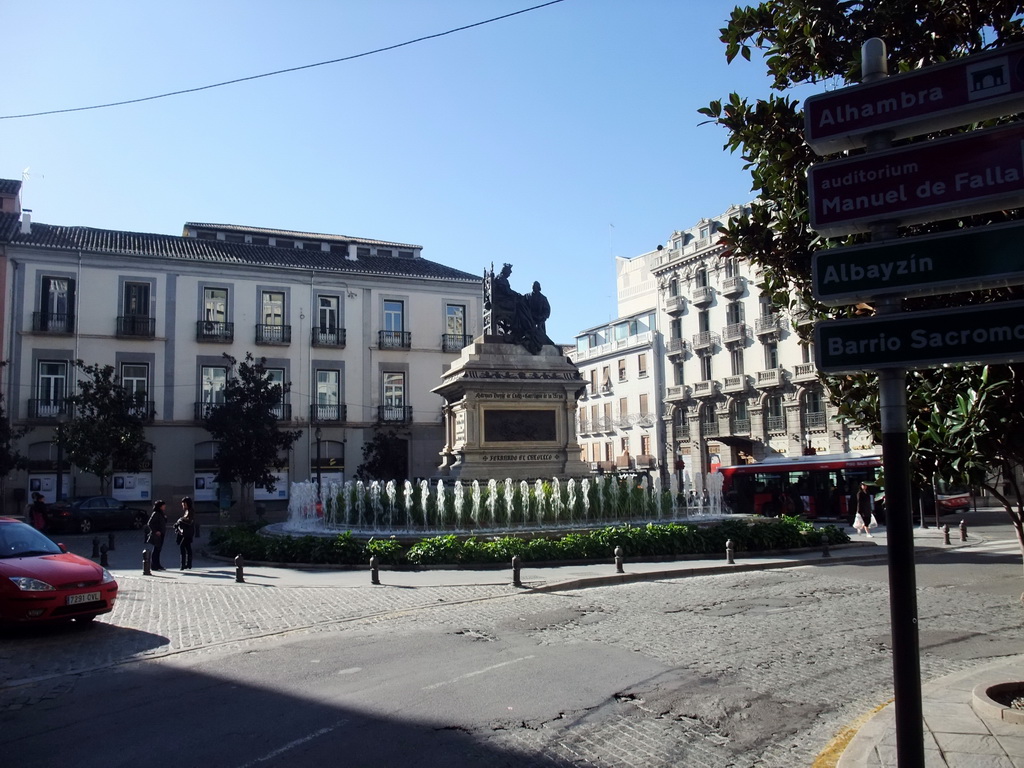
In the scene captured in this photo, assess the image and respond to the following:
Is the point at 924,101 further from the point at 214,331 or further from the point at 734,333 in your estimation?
the point at 734,333

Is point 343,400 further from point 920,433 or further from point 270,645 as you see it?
point 920,433

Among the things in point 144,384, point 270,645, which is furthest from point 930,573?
point 144,384

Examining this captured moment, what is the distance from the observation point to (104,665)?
8.58 m

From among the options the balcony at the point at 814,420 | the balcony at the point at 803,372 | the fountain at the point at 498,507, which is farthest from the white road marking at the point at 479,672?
the balcony at the point at 803,372

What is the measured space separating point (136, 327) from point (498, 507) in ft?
88.5

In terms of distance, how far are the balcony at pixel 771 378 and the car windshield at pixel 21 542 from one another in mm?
42107

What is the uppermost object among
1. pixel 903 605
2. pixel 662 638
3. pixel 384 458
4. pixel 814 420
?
pixel 814 420

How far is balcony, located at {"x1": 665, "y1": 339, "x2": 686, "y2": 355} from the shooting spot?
56281 millimetres

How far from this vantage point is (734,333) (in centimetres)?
5162

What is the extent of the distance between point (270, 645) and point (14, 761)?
3754 mm

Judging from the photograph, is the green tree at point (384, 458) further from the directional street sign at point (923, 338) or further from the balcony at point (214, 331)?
the directional street sign at point (923, 338)

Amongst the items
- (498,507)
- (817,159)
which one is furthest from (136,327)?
(817,159)

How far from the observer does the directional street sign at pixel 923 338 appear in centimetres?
378

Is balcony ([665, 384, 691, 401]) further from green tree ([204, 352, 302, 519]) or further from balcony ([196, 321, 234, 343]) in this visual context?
balcony ([196, 321, 234, 343])
